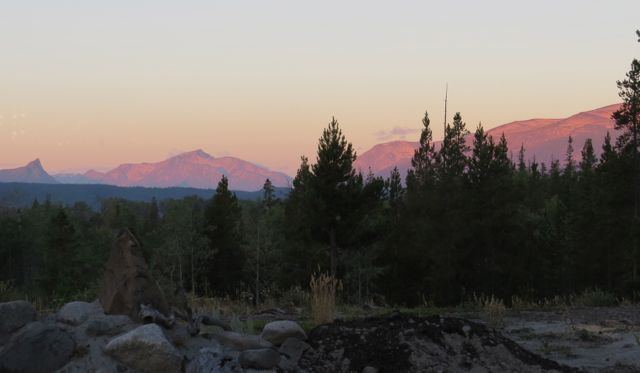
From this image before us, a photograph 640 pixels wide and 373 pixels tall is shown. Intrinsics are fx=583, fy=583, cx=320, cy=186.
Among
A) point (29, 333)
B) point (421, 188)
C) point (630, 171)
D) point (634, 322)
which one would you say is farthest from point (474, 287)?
point (29, 333)

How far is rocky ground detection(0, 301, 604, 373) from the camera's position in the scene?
6445 millimetres

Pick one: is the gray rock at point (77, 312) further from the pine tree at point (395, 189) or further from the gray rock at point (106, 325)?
the pine tree at point (395, 189)

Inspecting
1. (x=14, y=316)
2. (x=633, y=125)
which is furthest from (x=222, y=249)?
(x=14, y=316)

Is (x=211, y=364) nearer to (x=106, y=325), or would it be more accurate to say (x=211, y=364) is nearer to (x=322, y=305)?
(x=106, y=325)

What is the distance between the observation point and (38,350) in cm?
654

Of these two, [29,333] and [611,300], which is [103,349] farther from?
[611,300]

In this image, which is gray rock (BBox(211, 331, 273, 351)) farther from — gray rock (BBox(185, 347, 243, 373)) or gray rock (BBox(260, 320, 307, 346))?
gray rock (BBox(185, 347, 243, 373))

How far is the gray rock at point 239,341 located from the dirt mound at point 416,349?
565 mm

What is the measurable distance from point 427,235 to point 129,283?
92.1 feet

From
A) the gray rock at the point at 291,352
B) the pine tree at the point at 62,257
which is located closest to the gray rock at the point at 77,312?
the gray rock at the point at 291,352

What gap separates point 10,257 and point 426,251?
6065cm

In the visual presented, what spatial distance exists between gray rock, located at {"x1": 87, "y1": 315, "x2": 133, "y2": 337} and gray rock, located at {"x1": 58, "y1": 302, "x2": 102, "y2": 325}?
28 cm

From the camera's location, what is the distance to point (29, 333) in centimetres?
668

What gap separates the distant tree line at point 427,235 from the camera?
29734mm
